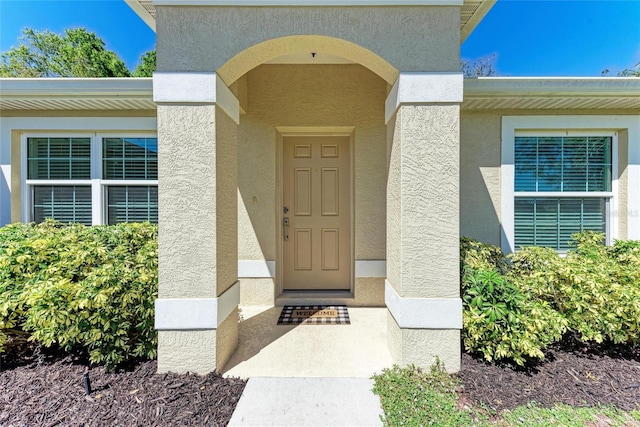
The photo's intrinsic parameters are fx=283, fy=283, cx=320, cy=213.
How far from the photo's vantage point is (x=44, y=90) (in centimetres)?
371

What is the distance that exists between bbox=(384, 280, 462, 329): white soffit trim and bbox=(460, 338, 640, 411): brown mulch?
1.47 ft

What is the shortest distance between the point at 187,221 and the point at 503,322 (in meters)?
2.94

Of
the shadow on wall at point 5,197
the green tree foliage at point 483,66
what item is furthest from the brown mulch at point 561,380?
the green tree foliage at point 483,66

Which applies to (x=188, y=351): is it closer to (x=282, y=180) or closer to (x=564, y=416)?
(x=282, y=180)

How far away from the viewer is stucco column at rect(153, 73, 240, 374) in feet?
8.22

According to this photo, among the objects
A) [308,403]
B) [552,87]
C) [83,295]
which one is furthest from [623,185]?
[83,295]

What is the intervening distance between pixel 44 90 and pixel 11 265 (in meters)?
2.38

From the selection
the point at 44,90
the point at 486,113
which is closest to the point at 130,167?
the point at 44,90

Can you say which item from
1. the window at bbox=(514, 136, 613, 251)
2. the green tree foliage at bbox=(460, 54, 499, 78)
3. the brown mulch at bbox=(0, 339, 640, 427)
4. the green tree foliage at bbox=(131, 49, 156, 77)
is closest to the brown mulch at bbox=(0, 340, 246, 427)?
the brown mulch at bbox=(0, 339, 640, 427)

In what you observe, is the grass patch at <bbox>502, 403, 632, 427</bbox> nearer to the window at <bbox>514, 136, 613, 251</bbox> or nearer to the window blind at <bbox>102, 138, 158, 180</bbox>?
the window at <bbox>514, 136, 613, 251</bbox>

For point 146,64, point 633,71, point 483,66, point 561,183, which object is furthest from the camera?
point 483,66

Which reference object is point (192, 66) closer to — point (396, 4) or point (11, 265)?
point (396, 4)

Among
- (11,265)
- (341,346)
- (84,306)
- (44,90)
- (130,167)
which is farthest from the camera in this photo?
(130,167)

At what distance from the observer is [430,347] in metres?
2.52
